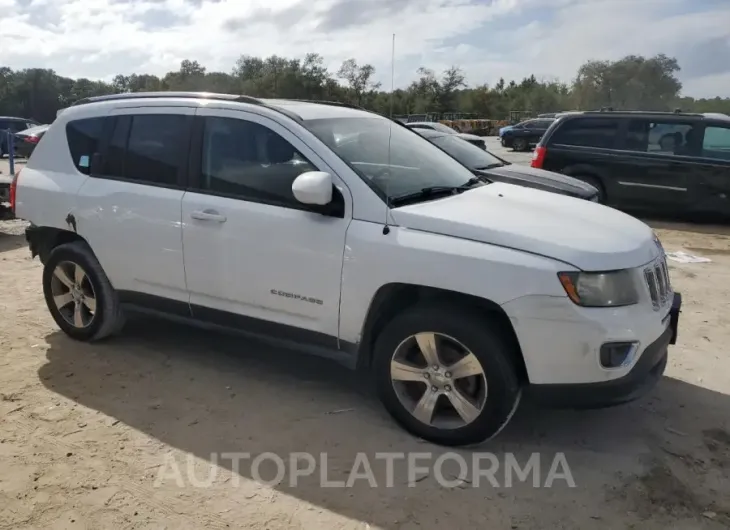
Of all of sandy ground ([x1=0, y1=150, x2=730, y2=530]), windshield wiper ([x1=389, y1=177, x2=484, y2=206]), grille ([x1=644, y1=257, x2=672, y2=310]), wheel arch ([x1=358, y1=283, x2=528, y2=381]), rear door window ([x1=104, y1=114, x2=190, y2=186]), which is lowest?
sandy ground ([x1=0, y1=150, x2=730, y2=530])

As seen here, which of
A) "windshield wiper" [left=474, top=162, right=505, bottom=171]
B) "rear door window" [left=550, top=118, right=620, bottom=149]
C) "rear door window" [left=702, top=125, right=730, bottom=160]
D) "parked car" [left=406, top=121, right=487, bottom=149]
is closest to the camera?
"windshield wiper" [left=474, top=162, right=505, bottom=171]

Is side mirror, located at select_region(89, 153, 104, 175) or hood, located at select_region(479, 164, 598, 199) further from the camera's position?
hood, located at select_region(479, 164, 598, 199)

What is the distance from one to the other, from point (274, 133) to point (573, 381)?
7.13 feet

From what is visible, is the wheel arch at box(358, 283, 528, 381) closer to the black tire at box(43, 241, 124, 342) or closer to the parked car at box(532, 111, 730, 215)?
the black tire at box(43, 241, 124, 342)

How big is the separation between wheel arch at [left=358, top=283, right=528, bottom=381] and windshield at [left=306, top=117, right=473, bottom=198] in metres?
0.54

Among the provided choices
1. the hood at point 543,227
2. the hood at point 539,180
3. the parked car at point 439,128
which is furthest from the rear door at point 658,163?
the hood at point 543,227

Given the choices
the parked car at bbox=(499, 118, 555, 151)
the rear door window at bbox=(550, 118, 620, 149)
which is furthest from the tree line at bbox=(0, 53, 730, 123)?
the rear door window at bbox=(550, 118, 620, 149)

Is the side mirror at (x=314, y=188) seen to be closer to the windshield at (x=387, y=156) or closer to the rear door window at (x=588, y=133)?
the windshield at (x=387, y=156)

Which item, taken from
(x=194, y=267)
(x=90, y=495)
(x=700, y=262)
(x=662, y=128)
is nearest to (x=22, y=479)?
(x=90, y=495)

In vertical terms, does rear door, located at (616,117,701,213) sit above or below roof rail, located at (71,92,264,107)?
below

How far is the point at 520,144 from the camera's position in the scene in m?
30.8

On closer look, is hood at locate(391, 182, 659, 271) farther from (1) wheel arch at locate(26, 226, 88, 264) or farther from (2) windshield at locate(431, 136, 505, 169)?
(2) windshield at locate(431, 136, 505, 169)

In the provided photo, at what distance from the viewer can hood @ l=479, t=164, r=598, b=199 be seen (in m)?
7.88

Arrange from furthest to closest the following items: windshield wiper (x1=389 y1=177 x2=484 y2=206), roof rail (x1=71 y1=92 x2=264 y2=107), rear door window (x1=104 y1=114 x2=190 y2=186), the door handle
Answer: rear door window (x1=104 y1=114 x2=190 y2=186) < roof rail (x1=71 y1=92 x2=264 y2=107) < the door handle < windshield wiper (x1=389 y1=177 x2=484 y2=206)
